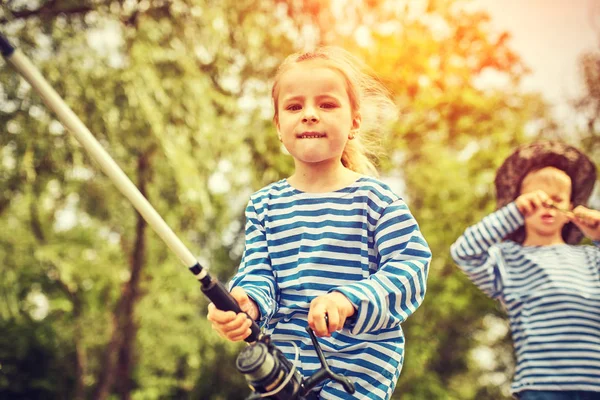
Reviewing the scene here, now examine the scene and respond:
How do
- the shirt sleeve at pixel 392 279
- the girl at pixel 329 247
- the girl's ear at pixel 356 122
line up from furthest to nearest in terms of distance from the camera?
the girl's ear at pixel 356 122 → the girl at pixel 329 247 → the shirt sleeve at pixel 392 279

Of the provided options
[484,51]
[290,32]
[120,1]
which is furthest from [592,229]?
[484,51]

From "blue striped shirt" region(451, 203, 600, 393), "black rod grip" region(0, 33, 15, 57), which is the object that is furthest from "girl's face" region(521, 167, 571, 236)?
"black rod grip" region(0, 33, 15, 57)

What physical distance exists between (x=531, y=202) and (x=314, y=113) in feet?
5.56

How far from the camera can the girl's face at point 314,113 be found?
1.88 meters

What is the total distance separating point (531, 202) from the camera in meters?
3.02

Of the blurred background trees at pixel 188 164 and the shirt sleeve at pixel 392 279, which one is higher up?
the blurred background trees at pixel 188 164

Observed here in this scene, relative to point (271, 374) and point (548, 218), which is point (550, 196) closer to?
point (548, 218)

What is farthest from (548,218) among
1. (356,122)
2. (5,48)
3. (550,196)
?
(5,48)

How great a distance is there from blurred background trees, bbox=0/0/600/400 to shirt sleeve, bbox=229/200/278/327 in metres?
2.32

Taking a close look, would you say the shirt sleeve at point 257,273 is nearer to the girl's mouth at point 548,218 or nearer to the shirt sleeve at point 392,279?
the shirt sleeve at point 392,279

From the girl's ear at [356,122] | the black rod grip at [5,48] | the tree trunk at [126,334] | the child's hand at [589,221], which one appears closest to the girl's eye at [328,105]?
the girl's ear at [356,122]

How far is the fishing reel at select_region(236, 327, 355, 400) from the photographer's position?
1.42 metres

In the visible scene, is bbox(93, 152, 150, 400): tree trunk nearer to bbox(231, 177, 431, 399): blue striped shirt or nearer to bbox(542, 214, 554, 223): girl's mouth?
bbox(542, 214, 554, 223): girl's mouth

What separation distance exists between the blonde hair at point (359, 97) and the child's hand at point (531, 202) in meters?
0.93
